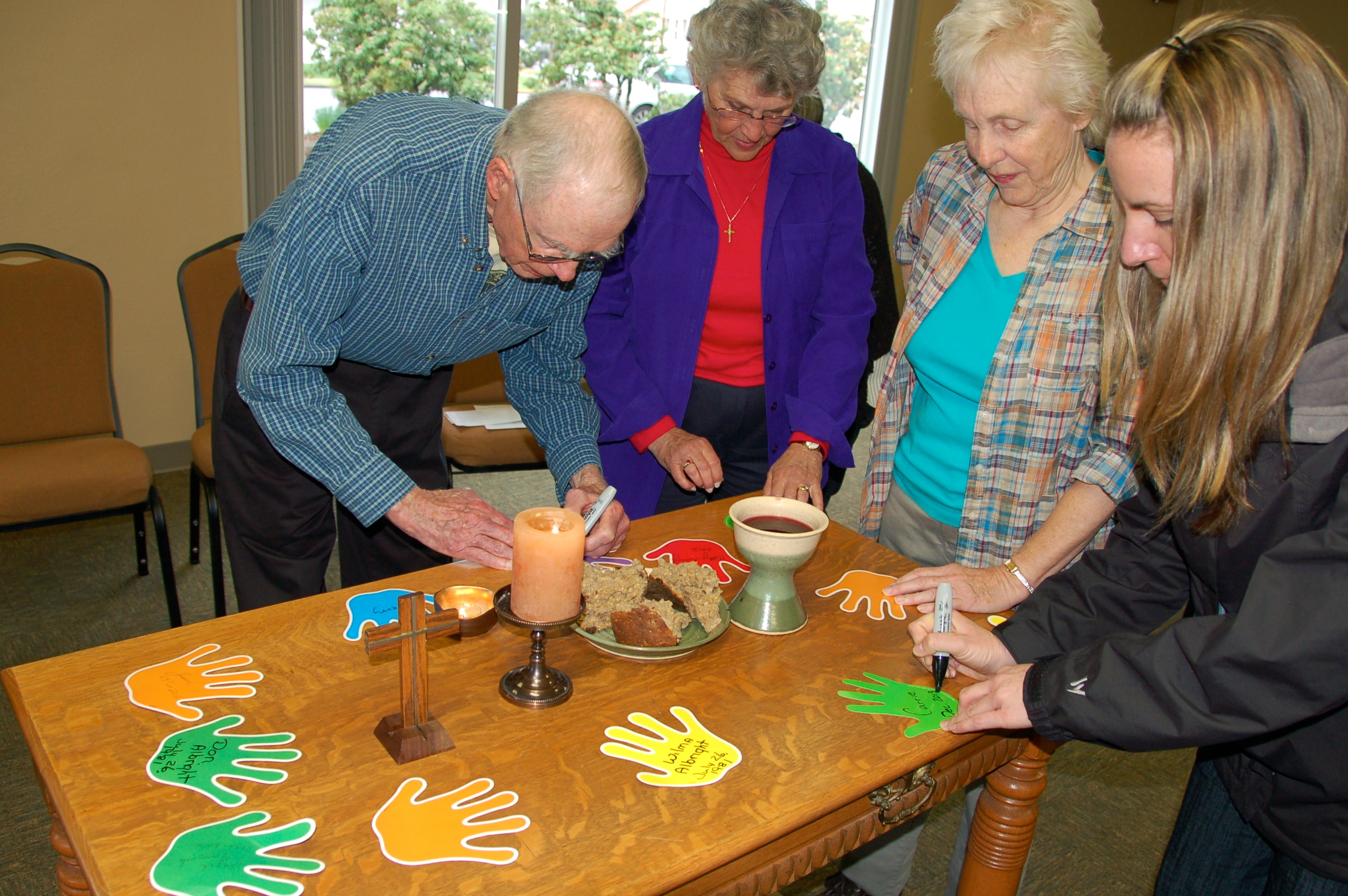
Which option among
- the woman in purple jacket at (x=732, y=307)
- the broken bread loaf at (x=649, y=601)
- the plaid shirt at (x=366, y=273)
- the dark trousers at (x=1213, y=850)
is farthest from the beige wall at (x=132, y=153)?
the dark trousers at (x=1213, y=850)

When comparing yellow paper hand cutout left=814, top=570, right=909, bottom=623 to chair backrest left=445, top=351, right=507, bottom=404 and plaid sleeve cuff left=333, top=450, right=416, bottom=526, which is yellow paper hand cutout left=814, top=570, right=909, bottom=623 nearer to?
plaid sleeve cuff left=333, top=450, right=416, bottom=526

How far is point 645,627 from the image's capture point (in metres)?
1.35

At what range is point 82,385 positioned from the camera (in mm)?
2934

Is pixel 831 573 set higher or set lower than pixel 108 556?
higher

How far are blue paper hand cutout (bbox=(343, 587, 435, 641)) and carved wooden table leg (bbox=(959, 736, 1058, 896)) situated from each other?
89 centimetres

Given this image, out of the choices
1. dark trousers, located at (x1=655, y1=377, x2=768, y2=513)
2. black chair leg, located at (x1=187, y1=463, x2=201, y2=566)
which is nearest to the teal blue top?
dark trousers, located at (x1=655, y1=377, x2=768, y2=513)

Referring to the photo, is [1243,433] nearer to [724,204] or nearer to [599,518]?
[599,518]

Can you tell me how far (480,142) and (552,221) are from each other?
0.24m

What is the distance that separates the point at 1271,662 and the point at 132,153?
4023mm

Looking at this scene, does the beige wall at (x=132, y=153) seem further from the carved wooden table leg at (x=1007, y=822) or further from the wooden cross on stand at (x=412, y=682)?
the carved wooden table leg at (x=1007, y=822)

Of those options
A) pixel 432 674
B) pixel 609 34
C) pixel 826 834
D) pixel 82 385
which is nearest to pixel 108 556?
pixel 82 385

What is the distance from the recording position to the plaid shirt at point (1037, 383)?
1634mm

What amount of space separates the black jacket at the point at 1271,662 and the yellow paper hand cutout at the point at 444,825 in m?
0.65

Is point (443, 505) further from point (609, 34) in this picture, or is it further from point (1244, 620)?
point (609, 34)
